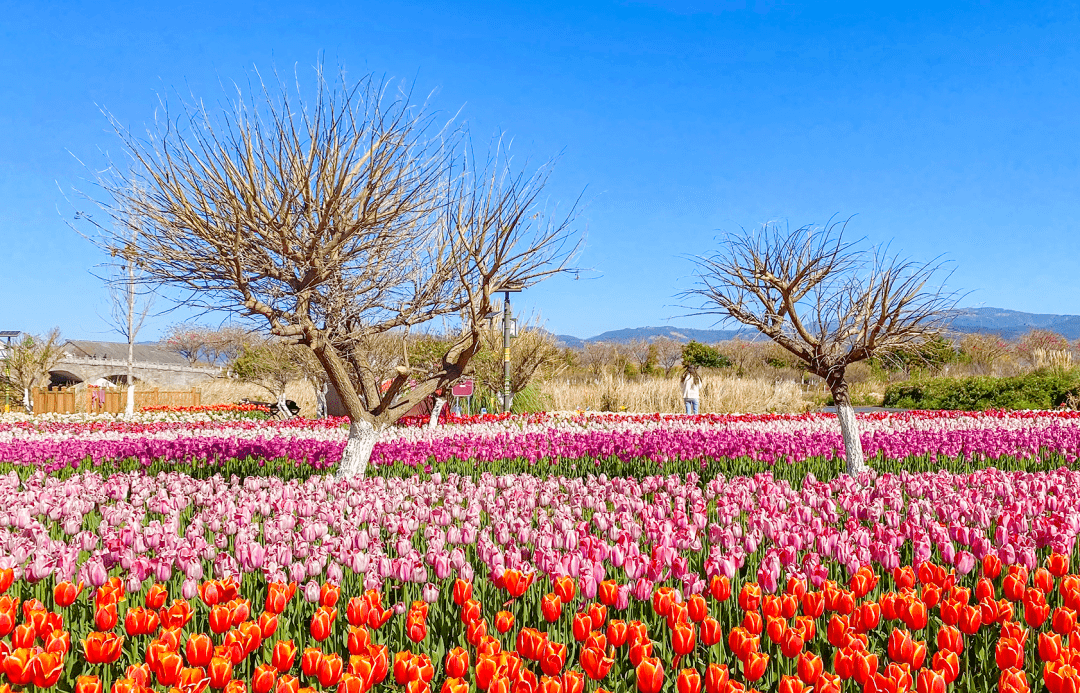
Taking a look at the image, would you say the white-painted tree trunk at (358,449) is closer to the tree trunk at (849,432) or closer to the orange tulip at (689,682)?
the tree trunk at (849,432)

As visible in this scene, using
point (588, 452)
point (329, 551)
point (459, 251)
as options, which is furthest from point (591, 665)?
point (588, 452)

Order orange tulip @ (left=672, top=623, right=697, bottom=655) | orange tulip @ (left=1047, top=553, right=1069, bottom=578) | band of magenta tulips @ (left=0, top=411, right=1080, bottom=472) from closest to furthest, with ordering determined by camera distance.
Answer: orange tulip @ (left=672, top=623, right=697, bottom=655), orange tulip @ (left=1047, top=553, right=1069, bottom=578), band of magenta tulips @ (left=0, top=411, right=1080, bottom=472)

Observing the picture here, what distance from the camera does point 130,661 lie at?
7.82 feet

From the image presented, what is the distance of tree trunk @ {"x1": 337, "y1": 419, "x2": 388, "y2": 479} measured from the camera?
621cm

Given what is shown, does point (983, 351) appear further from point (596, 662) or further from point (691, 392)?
point (596, 662)

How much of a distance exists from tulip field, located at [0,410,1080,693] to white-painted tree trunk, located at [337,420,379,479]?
524mm

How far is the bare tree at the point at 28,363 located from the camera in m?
26.8

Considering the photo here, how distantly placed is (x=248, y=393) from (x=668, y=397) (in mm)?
19264

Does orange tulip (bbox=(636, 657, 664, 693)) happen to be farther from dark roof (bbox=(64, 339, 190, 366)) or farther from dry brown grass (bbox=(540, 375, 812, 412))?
dark roof (bbox=(64, 339, 190, 366))

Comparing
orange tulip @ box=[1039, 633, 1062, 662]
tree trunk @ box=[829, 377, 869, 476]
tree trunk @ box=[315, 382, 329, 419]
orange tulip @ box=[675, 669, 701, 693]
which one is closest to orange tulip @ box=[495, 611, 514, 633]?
orange tulip @ box=[675, 669, 701, 693]

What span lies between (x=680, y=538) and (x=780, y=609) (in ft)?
3.42

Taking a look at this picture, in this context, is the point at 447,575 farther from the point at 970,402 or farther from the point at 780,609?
the point at 970,402

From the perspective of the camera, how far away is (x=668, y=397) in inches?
794

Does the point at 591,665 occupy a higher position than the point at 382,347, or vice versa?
the point at 382,347
